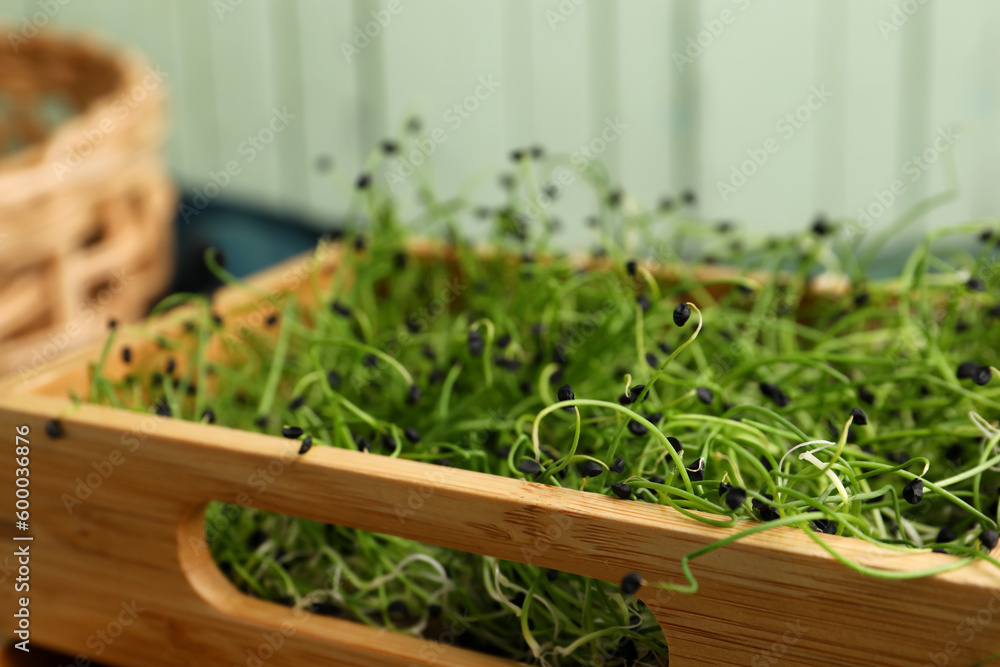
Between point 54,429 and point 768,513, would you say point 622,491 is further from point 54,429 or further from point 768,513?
point 54,429

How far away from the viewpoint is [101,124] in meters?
0.89

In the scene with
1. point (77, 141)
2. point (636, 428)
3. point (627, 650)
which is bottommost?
point (627, 650)

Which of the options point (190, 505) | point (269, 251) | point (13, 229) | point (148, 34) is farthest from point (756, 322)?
point (148, 34)

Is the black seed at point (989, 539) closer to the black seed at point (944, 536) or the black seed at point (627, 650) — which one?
the black seed at point (944, 536)

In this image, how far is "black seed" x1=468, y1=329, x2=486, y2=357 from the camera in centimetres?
54

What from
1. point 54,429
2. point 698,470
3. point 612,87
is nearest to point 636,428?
point 698,470

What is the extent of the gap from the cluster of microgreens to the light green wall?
2.01ft

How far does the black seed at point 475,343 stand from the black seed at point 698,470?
0.48 ft

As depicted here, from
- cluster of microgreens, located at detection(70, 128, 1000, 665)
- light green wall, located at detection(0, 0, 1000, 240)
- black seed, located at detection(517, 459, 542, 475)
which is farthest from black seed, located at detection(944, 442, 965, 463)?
light green wall, located at detection(0, 0, 1000, 240)

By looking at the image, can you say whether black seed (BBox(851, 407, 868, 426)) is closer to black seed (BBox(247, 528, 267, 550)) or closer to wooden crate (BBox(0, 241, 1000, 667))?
wooden crate (BBox(0, 241, 1000, 667))

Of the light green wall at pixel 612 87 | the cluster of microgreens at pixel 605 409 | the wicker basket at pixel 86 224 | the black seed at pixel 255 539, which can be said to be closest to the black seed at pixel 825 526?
the cluster of microgreens at pixel 605 409

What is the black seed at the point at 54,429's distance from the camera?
1.68ft

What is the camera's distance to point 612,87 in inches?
53.3

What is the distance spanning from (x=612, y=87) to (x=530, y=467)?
102cm
